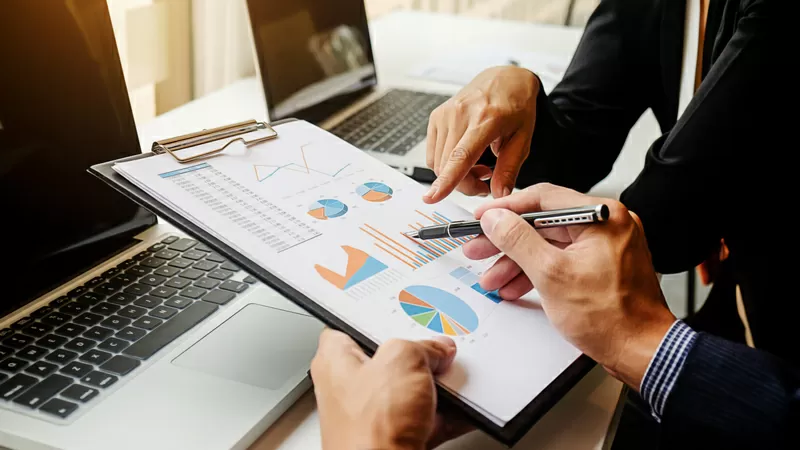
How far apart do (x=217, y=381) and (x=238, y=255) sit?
0.12 meters

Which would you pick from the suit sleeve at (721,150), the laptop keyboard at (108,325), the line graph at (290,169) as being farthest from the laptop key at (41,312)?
the suit sleeve at (721,150)

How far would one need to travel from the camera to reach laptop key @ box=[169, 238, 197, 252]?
0.79 m

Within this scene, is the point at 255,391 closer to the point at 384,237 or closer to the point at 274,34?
the point at 384,237

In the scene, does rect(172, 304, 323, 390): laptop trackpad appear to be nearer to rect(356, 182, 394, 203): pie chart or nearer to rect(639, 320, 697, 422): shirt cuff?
rect(356, 182, 394, 203): pie chart

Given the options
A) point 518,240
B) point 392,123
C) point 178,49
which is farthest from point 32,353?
point 178,49

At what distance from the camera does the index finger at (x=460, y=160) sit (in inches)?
28.5

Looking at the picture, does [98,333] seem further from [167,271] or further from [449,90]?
[449,90]

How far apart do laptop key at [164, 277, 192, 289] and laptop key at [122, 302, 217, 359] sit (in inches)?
1.5

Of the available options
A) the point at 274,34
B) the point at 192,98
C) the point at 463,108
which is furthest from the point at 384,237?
the point at 192,98

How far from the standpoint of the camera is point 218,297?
701 millimetres

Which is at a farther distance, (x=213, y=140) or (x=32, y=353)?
(x=213, y=140)

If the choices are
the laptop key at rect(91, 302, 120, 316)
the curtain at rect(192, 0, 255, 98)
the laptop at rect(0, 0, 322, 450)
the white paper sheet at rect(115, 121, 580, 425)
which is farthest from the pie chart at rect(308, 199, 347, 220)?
the curtain at rect(192, 0, 255, 98)

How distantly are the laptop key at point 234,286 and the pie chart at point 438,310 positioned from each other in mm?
210

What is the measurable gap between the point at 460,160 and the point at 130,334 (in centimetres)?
38
